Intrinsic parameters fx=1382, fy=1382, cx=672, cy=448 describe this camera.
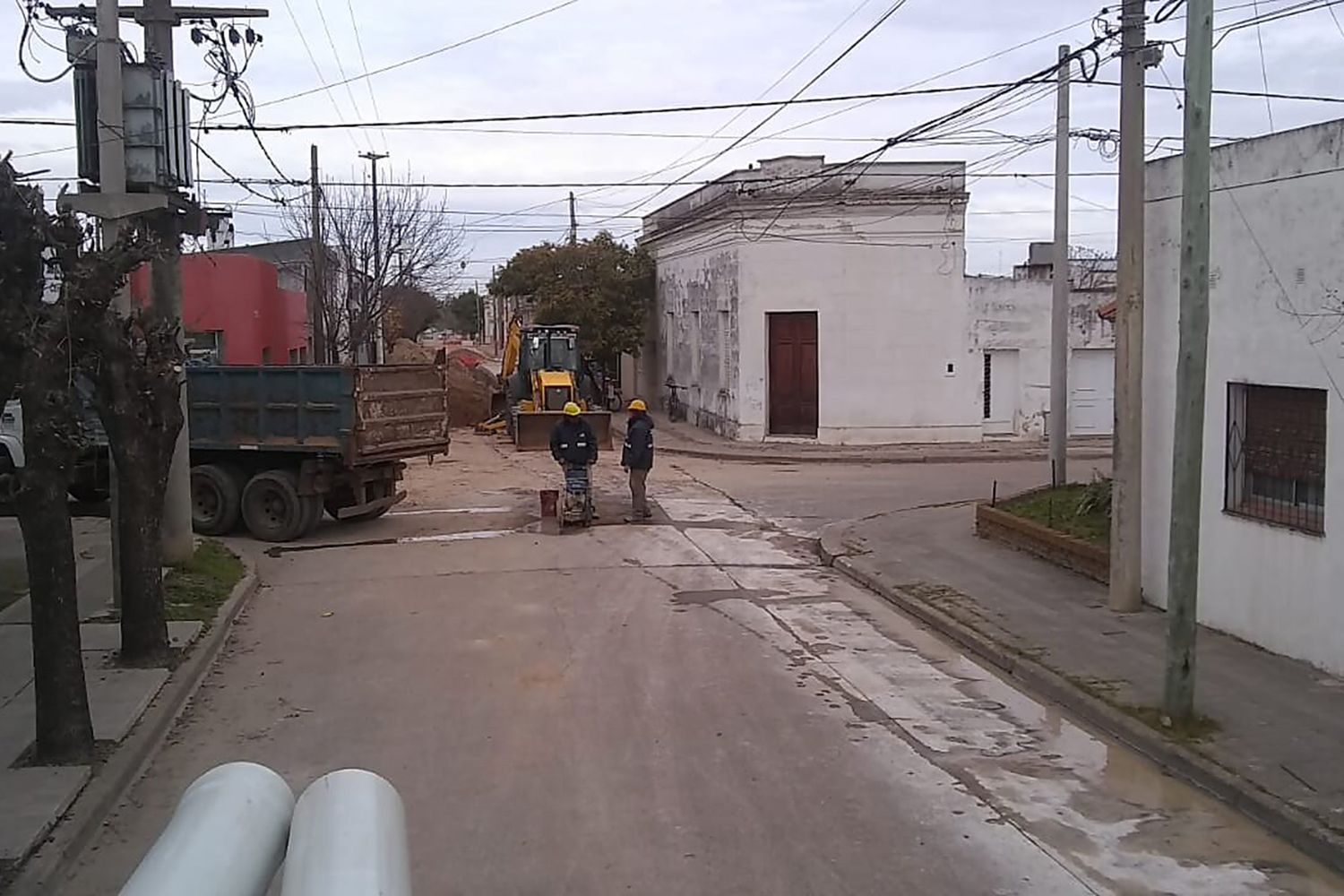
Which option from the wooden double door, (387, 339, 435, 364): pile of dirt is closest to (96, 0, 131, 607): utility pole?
the wooden double door

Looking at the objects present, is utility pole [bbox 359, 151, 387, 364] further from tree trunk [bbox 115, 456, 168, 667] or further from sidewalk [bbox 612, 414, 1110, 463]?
tree trunk [bbox 115, 456, 168, 667]

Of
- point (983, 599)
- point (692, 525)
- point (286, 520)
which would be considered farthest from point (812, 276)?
point (983, 599)

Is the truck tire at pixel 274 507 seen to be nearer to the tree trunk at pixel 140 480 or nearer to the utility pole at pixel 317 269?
the tree trunk at pixel 140 480

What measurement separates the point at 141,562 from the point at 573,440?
8975 mm

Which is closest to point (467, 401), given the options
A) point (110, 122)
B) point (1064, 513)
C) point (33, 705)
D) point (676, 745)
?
point (1064, 513)

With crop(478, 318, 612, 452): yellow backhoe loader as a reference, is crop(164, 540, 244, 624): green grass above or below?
below

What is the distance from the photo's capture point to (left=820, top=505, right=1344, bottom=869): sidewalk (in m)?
7.96

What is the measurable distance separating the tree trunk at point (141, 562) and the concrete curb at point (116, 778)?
0.36 m

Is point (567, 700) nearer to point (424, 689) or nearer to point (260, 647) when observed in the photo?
point (424, 689)

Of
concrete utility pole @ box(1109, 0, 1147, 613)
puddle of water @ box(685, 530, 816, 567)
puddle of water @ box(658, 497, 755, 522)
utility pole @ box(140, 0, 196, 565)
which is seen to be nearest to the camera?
concrete utility pole @ box(1109, 0, 1147, 613)

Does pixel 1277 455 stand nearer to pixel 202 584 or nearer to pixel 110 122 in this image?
pixel 202 584

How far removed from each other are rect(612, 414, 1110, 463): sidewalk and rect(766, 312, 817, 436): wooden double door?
29.1 inches

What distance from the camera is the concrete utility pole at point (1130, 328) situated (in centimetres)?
1246

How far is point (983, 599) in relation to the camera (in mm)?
14172
